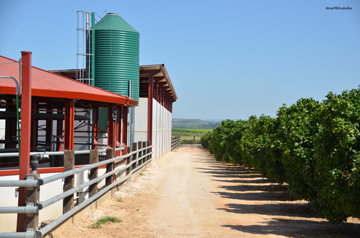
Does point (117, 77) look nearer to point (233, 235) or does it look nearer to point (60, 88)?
point (60, 88)

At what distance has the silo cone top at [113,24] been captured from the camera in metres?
23.7

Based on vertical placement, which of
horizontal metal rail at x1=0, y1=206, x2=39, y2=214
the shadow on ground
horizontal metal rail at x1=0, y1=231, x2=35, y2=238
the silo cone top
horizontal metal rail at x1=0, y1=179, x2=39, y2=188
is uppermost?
the silo cone top

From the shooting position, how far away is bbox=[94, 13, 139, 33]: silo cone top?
933 inches

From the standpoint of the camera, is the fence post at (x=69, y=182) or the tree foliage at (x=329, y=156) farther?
the tree foliage at (x=329, y=156)

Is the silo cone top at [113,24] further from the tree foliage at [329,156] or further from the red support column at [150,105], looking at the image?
the tree foliage at [329,156]

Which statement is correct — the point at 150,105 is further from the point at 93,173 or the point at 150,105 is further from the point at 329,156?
the point at 329,156

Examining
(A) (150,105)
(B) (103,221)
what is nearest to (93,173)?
(B) (103,221)

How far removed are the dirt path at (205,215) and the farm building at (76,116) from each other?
0.83 m

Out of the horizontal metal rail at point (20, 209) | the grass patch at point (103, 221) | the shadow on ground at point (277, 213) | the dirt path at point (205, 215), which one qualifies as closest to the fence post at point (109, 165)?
the dirt path at point (205, 215)

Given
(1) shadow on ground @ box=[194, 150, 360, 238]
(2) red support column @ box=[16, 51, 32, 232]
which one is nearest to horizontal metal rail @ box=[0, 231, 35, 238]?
(2) red support column @ box=[16, 51, 32, 232]

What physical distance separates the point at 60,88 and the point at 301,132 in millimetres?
7138

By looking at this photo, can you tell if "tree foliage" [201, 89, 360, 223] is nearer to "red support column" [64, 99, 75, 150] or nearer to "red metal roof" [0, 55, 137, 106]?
"red metal roof" [0, 55, 137, 106]

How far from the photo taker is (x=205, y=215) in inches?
432

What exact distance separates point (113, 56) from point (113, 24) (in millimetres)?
1832
